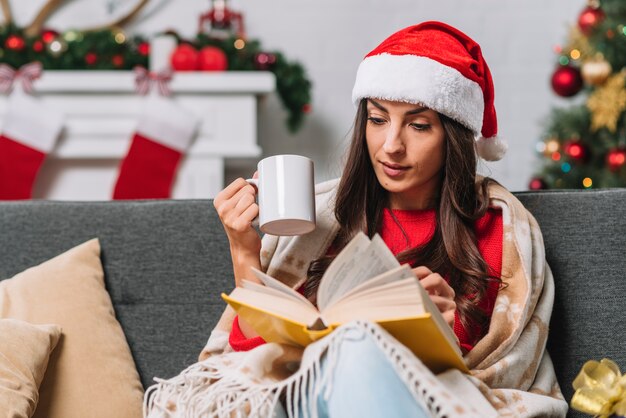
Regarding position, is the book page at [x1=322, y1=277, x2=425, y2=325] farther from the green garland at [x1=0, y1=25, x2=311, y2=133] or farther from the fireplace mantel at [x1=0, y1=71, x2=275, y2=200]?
the green garland at [x1=0, y1=25, x2=311, y2=133]

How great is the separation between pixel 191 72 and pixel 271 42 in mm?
504

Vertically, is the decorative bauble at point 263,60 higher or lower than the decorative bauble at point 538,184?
higher

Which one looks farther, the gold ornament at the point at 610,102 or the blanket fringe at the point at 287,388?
the gold ornament at the point at 610,102

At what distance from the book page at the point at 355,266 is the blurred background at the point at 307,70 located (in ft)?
6.56

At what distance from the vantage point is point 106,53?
3123 mm

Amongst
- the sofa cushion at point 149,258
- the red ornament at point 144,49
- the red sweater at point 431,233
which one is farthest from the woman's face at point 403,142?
the red ornament at point 144,49

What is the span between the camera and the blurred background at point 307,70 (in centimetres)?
311

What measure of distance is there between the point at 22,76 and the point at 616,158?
7.02 feet

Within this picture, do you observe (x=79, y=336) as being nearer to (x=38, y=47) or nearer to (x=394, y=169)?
(x=394, y=169)

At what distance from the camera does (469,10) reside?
11.5 feet

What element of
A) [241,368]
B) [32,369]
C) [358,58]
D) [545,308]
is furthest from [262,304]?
[358,58]

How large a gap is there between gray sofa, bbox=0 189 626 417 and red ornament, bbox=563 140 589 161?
1521 millimetres

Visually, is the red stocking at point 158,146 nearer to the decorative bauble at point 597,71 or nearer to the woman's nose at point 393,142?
the decorative bauble at point 597,71

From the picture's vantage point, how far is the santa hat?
1565mm
